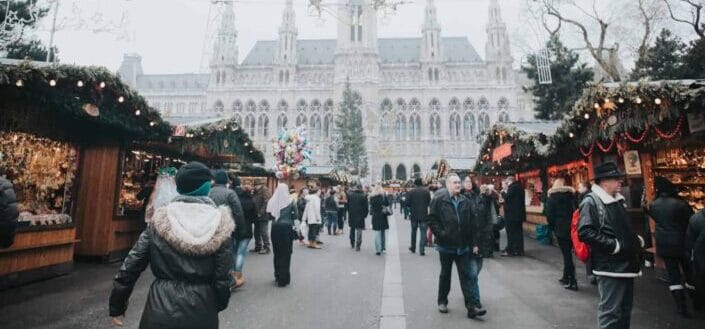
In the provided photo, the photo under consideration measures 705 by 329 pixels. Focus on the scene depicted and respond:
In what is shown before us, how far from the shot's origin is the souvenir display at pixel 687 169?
274 inches

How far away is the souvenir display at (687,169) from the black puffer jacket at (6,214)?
975cm

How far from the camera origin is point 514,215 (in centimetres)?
783

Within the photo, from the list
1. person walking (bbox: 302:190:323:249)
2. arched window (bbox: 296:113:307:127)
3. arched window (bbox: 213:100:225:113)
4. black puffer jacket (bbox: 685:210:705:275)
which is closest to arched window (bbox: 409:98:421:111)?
arched window (bbox: 296:113:307:127)

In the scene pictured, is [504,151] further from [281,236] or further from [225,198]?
[225,198]

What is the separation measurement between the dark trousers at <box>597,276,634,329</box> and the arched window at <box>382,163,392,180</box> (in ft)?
155

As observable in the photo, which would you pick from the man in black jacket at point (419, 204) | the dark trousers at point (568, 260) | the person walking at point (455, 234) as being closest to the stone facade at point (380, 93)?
the man in black jacket at point (419, 204)

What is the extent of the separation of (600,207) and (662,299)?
3.05 m

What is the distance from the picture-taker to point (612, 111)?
5.73 metres

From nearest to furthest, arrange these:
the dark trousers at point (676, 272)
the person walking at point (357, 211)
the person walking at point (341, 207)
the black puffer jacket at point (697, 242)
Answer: the black puffer jacket at point (697, 242), the dark trousers at point (676, 272), the person walking at point (357, 211), the person walking at point (341, 207)

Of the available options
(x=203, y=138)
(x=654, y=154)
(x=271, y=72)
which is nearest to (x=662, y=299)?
(x=654, y=154)

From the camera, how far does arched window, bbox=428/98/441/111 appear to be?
49625mm

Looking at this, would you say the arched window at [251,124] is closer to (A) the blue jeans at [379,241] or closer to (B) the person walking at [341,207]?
(B) the person walking at [341,207]

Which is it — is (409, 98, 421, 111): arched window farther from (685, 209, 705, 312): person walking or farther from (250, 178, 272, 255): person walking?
(685, 209, 705, 312): person walking

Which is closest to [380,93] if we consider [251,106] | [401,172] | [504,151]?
[401,172]
